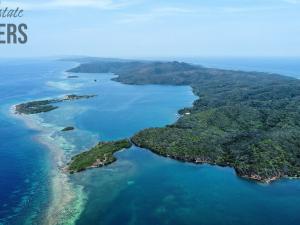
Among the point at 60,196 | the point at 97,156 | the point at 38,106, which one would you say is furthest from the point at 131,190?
the point at 38,106

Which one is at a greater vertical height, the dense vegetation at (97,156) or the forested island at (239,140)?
the forested island at (239,140)

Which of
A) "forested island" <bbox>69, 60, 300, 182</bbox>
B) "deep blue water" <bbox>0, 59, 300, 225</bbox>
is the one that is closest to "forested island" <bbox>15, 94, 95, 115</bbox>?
"deep blue water" <bbox>0, 59, 300, 225</bbox>

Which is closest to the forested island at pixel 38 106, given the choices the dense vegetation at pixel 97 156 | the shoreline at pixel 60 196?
the shoreline at pixel 60 196

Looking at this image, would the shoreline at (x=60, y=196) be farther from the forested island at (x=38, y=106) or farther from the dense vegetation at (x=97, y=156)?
the forested island at (x=38, y=106)

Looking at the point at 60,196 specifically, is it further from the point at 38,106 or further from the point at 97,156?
the point at 38,106

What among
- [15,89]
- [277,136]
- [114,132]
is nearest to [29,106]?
[114,132]

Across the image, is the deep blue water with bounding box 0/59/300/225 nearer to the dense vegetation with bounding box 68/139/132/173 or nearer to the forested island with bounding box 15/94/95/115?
the dense vegetation with bounding box 68/139/132/173

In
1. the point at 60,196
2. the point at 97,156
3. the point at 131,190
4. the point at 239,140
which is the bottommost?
the point at 60,196

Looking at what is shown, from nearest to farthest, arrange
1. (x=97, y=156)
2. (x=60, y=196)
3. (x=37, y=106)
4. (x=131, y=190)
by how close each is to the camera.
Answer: (x=60, y=196)
(x=131, y=190)
(x=97, y=156)
(x=37, y=106)

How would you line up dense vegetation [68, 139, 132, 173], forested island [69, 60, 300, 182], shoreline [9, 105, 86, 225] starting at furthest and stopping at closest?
dense vegetation [68, 139, 132, 173] → forested island [69, 60, 300, 182] → shoreline [9, 105, 86, 225]
